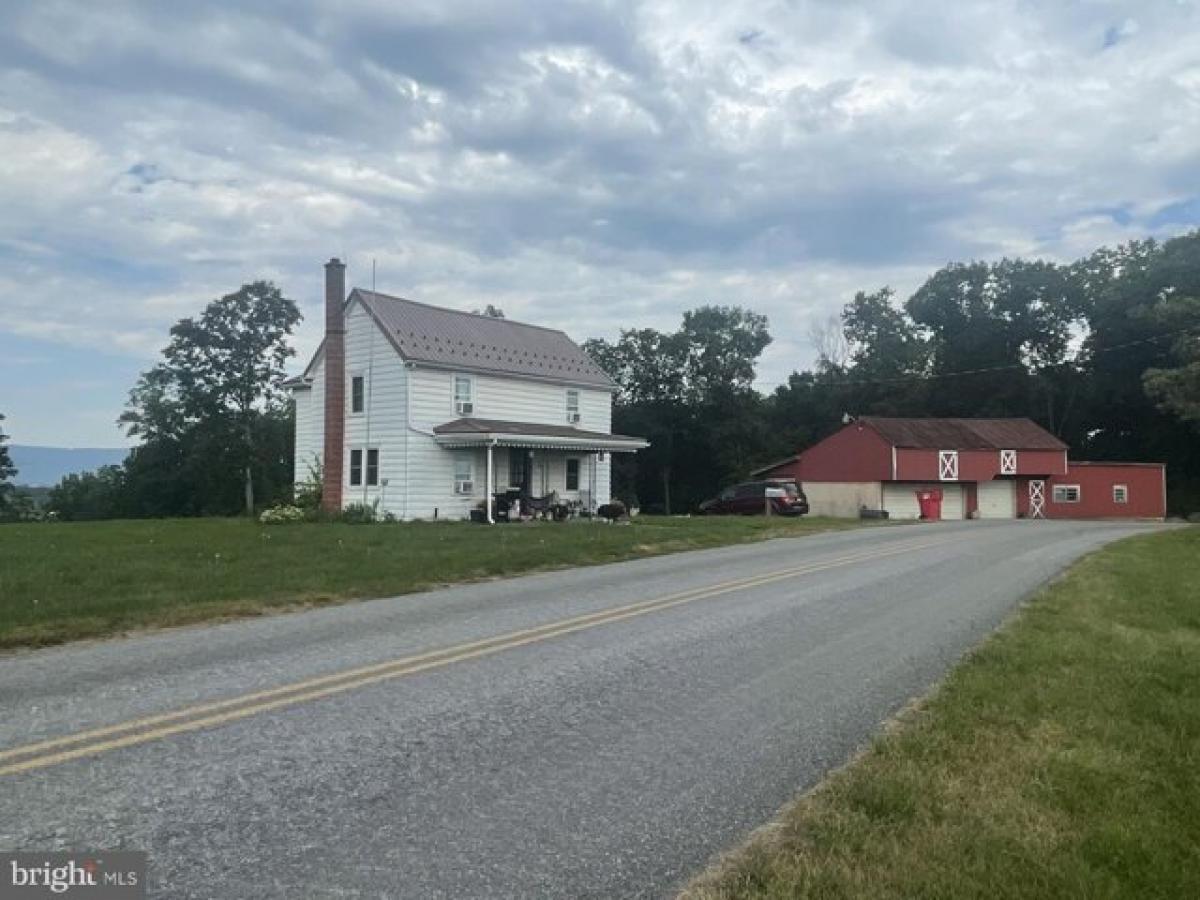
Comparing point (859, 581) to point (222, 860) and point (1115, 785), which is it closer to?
point (1115, 785)

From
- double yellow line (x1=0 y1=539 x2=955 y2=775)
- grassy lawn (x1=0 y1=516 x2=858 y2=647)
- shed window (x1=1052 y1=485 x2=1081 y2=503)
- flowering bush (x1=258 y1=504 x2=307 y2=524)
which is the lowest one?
double yellow line (x1=0 y1=539 x2=955 y2=775)

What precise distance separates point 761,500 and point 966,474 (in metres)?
17.5

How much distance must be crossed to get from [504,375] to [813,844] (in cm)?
3021

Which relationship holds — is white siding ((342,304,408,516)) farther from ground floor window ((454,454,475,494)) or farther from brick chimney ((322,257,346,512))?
ground floor window ((454,454,475,494))

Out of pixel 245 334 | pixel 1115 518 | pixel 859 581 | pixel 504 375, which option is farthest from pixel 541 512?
pixel 1115 518

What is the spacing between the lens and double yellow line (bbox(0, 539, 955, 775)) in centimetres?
524

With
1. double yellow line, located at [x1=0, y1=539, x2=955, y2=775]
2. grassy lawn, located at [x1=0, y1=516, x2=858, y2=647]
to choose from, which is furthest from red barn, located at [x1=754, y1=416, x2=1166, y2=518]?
double yellow line, located at [x1=0, y1=539, x2=955, y2=775]

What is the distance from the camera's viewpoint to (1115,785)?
5.00m

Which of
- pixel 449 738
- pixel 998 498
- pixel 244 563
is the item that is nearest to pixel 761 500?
pixel 998 498

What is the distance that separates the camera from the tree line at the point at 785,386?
58.1 m

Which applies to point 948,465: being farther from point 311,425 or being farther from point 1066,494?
point 311,425

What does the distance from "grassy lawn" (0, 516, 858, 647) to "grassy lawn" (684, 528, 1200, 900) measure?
786cm

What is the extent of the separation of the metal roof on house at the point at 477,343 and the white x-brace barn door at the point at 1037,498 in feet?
94.5

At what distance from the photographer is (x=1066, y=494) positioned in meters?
54.8
